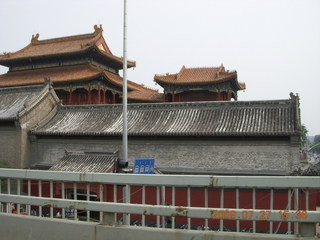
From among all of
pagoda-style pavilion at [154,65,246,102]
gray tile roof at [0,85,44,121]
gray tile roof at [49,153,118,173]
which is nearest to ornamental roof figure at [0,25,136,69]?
pagoda-style pavilion at [154,65,246,102]

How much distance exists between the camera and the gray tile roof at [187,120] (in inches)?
584

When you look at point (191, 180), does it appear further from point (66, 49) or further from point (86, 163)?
point (66, 49)

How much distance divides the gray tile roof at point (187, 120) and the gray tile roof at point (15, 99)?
1.87m

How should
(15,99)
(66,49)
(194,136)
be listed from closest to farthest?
(194,136), (15,99), (66,49)

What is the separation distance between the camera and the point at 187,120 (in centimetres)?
1669

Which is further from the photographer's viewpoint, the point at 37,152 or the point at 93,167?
the point at 37,152

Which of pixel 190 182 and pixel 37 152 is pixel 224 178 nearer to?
pixel 190 182

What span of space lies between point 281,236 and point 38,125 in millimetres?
18362

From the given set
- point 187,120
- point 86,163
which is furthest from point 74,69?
point 187,120

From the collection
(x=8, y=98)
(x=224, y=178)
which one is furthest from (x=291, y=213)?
(x=8, y=98)

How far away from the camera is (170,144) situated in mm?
15961

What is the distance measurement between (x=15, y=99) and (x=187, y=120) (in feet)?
40.0

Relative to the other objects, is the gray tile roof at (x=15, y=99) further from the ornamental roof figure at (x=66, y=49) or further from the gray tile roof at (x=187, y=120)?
the ornamental roof figure at (x=66, y=49)

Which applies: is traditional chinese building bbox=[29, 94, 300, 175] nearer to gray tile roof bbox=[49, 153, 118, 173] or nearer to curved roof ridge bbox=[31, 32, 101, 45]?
gray tile roof bbox=[49, 153, 118, 173]
